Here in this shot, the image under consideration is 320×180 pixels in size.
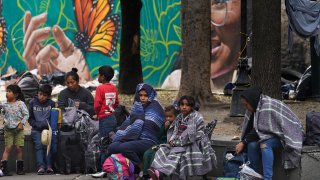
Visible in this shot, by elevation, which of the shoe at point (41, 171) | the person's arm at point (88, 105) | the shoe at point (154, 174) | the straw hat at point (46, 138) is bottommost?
the shoe at point (41, 171)

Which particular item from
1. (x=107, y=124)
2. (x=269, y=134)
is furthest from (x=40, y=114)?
(x=269, y=134)

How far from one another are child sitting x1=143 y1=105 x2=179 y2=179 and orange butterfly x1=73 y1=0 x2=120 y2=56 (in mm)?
14729

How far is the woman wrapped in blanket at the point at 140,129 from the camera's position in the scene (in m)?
9.77

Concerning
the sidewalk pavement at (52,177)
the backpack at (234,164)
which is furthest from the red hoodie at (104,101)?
the backpack at (234,164)

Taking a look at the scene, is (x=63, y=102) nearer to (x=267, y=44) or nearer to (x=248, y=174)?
(x=267, y=44)

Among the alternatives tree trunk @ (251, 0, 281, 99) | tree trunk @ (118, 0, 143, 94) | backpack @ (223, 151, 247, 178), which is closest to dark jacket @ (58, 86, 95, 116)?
tree trunk @ (251, 0, 281, 99)

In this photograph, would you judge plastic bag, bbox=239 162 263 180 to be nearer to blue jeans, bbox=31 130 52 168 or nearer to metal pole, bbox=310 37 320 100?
blue jeans, bbox=31 130 52 168

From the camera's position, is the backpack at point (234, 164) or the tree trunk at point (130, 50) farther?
the tree trunk at point (130, 50)

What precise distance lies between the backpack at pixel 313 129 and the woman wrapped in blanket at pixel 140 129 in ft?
5.92

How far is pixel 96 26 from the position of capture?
24.9 meters

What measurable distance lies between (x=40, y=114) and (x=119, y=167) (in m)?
1.74

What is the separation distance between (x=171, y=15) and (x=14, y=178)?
13726 mm

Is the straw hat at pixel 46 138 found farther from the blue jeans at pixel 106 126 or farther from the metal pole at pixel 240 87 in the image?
the metal pole at pixel 240 87

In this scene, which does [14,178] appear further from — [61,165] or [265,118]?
[265,118]
